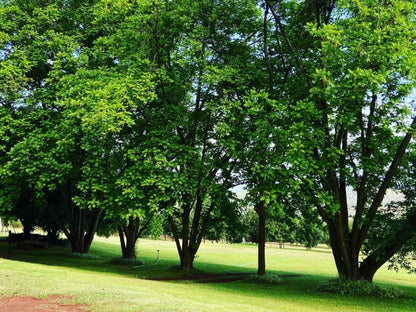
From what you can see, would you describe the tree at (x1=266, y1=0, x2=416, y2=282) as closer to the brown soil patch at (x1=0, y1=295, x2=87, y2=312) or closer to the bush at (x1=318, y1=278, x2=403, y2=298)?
the bush at (x1=318, y1=278, x2=403, y2=298)

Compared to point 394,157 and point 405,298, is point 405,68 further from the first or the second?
point 405,298

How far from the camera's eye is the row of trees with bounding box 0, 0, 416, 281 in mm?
15891

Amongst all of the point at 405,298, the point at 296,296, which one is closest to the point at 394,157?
the point at 405,298

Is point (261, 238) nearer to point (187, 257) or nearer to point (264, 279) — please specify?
point (264, 279)

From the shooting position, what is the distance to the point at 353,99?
1552cm

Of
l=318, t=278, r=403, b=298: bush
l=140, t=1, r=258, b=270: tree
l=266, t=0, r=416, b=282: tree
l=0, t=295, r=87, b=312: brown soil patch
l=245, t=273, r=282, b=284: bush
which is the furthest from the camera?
l=245, t=273, r=282, b=284: bush

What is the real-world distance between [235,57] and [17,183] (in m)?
14.4

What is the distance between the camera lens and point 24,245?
3491 centimetres

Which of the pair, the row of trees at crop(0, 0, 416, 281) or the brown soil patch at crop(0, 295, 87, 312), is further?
the row of trees at crop(0, 0, 416, 281)

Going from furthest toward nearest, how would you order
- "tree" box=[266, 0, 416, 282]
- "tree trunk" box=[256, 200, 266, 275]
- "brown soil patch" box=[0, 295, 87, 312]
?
1. "tree trunk" box=[256, 200, 266, 275]
2. "tree" box=[266, 0, 416, 282]
3. "brown soil patch" box=[0, 295, 87, 312]

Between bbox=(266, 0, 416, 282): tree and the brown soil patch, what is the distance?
10.2m

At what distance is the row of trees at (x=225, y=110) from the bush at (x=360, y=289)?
0.86 m

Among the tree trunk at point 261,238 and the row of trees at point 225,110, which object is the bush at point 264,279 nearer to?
the tree trunk at point 261,238

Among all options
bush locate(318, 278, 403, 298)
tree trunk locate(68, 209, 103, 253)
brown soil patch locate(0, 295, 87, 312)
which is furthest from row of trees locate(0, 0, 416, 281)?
tree trunk locate(68, 209, 103, 253)
